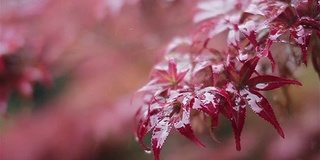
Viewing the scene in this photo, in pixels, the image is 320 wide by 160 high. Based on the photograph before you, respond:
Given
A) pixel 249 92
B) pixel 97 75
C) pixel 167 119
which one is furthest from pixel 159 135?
pixel 97 75

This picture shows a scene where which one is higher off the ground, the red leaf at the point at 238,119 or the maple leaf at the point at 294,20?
the maple leaf at the point at 294,20

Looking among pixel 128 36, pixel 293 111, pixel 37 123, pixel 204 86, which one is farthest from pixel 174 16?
pixel 204 86

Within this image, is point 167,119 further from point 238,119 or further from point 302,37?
point 302,37

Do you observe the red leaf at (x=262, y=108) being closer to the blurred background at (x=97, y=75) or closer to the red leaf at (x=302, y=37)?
the red leaf at (x=302, y=37)

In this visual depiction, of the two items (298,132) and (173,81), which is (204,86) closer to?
(173,81)

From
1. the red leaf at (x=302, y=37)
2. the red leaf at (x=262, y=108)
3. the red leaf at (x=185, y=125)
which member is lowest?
the red leaf at (x=262, y=108)

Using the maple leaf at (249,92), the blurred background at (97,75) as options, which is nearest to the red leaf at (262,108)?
the maple leaf at (249,92)

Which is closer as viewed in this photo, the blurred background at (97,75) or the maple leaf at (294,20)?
the maple leaf at (294,20)
